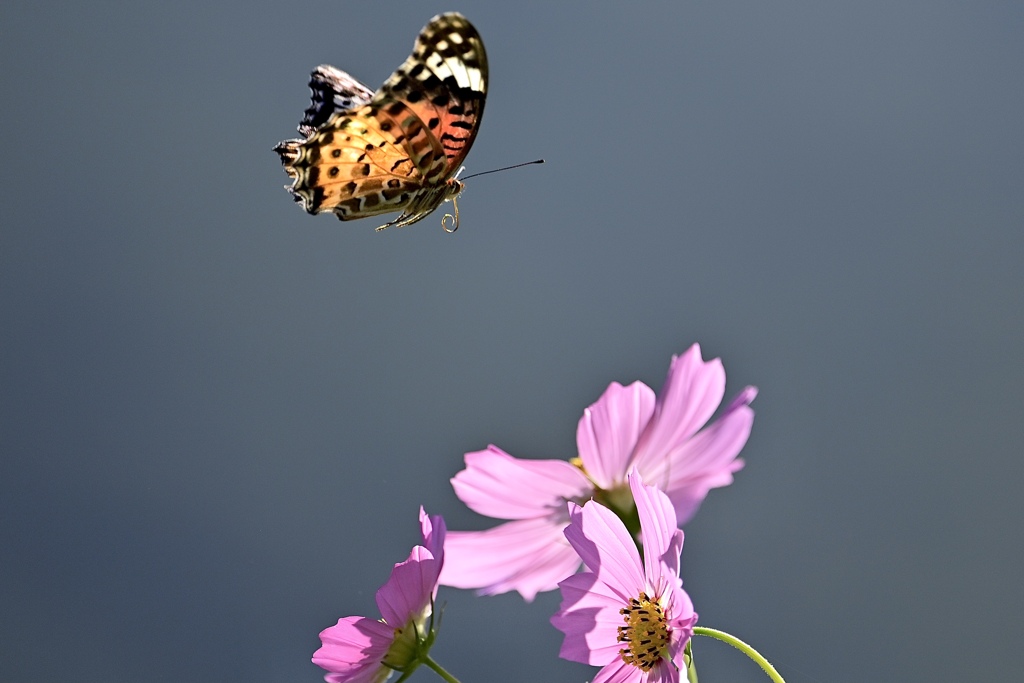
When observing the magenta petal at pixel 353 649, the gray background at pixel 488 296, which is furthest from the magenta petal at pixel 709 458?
the gray background at pixel 488 296

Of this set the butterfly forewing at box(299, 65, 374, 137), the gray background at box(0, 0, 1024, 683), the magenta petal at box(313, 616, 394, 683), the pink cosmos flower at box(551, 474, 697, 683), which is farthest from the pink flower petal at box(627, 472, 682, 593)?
the gray background at box(0, 0, 1024, 683)

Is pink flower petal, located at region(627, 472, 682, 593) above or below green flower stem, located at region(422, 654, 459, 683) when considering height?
above

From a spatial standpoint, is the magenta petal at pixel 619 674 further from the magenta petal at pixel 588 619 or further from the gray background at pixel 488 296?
the gray background at pixel 488 296

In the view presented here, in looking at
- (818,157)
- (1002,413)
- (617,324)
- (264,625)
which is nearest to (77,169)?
(264,625)

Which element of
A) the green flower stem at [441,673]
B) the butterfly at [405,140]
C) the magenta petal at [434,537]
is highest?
the butterfly at [405,140]

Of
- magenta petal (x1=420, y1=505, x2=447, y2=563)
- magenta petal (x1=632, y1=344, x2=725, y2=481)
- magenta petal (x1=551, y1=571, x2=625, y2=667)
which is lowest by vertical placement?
magenta petal (x1=551, y1=571, x2=625, y2=667)

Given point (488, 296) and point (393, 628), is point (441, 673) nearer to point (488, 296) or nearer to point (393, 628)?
point (393, 628)

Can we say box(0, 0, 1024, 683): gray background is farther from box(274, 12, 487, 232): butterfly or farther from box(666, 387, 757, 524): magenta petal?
box(666, 387, 757, 524): magenta petal
